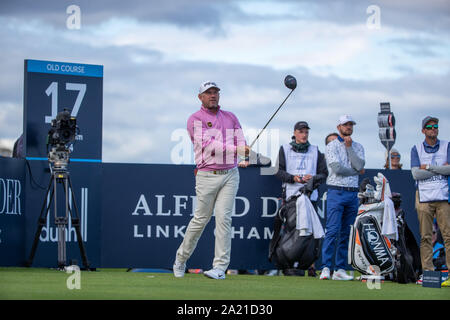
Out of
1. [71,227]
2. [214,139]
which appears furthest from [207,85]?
[71,227]

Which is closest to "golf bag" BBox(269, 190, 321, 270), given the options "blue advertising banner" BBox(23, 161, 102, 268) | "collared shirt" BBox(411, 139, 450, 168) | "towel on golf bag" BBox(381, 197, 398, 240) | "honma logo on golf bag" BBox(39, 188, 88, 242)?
"towel on golf bag" BBox(381, 197, 398, 240)

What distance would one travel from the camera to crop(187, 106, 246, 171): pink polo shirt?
859 cm

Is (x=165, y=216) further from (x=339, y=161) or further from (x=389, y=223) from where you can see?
(x=389, y=223)

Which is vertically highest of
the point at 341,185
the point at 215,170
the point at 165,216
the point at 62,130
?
the point at 62,130

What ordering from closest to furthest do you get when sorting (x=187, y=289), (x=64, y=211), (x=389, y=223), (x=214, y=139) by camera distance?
(x=187, y=289)
(x=214, y=139)
(x=389, y=223)
(x=64, y=211)

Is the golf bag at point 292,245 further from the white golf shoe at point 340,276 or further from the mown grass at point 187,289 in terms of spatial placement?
the mown grass at point 187,289

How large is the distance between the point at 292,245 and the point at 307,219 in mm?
412

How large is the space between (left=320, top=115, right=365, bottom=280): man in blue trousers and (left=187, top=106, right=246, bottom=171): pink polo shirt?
56.3 inches

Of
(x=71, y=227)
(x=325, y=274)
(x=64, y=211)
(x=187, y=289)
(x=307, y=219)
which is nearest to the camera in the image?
(x=187, y=289)

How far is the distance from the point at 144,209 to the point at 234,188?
7.11 feet

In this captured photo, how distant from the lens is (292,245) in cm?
1017

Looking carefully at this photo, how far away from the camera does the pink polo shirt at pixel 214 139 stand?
28.2 feet
